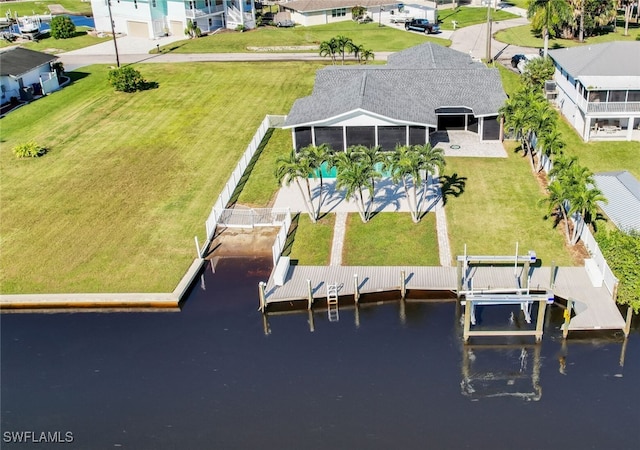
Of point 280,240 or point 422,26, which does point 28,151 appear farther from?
point 422,26

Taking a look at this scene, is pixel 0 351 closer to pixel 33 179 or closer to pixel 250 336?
pixel 250 336

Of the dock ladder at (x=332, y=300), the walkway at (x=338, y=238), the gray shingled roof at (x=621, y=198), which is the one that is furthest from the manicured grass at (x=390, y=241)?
the gray shingled roof at (x=621, y=198)

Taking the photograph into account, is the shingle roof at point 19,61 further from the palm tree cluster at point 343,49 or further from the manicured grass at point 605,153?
the manicured grass at point 605,153

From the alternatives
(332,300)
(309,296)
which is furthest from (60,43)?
(332,300)

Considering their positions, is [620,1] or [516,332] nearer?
[516,332]

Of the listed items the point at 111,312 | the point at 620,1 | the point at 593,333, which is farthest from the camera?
the point at 620,1

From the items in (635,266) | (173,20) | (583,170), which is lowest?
(635,266)

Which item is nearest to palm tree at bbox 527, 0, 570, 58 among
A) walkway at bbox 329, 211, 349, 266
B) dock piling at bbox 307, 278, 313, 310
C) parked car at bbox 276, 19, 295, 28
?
parked car at bbox 276, 19, 295, 28

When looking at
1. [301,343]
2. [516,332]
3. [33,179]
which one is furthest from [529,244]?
[33,179]
